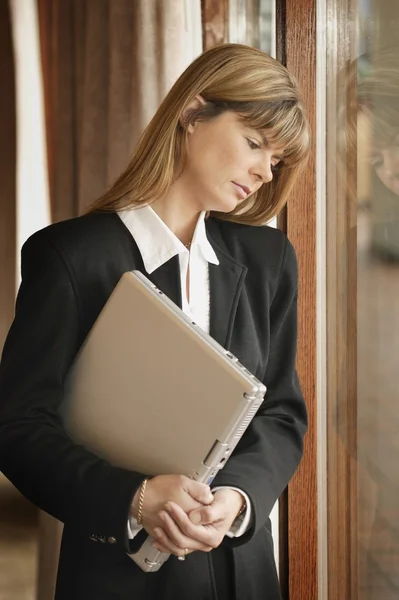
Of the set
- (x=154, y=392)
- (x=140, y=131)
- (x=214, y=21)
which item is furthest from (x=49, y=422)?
(x=214, y=21)

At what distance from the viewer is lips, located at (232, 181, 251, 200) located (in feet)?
4.33

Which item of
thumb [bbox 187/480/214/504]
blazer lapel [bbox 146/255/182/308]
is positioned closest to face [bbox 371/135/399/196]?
blazer lapel [bbox 146/255/182/308]

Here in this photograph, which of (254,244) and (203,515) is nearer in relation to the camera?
(203,515)

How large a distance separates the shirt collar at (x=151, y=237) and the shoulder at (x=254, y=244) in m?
0.11

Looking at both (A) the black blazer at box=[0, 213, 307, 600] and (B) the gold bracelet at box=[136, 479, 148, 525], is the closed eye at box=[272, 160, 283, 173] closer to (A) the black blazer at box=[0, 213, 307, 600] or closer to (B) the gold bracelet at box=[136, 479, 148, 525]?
(A) the black blazer at box=[0, 213, 307, 600]

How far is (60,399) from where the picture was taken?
1250 millimetres

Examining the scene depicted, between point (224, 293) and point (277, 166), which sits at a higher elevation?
point (277, 166)

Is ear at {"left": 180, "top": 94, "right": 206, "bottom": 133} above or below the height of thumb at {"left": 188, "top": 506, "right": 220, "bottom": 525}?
above

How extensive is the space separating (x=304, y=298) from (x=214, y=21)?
680 mm

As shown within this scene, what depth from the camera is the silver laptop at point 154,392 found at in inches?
44.7

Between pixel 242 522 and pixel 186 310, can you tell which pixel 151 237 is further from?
pixel 242 522

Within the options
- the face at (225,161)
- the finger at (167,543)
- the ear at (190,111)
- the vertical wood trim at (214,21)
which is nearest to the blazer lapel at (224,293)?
the face at (225,161)

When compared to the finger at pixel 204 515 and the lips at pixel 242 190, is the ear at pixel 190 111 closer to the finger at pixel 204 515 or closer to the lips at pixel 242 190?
the lips at pixel 242 190

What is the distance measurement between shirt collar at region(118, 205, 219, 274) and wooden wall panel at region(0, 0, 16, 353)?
0.56 metres
